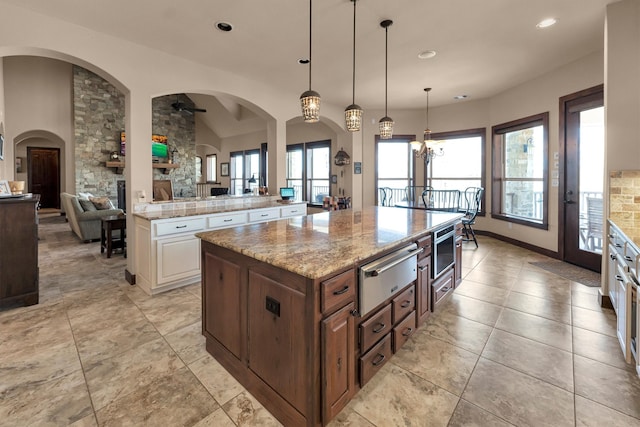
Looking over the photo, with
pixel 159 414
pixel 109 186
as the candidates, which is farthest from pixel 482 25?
pixel 109 186

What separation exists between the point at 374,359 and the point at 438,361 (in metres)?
0.60

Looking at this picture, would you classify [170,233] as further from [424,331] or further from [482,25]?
[482,25]

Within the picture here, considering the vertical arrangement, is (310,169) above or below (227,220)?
above

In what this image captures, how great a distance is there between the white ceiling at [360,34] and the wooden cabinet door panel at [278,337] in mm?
2634

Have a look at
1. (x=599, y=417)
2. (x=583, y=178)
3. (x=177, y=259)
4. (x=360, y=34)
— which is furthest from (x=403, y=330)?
(x=583, y=178)

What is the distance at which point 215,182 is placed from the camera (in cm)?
1128

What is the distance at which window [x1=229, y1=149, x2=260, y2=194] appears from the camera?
374 inches

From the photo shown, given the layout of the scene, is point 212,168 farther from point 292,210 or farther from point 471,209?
point 471,209

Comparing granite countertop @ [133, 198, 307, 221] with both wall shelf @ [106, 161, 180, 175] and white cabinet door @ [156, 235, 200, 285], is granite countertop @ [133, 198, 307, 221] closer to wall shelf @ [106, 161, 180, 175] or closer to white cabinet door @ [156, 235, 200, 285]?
white cabinet door @ [156, 235, 200, 285]

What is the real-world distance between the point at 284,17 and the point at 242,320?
113 inches

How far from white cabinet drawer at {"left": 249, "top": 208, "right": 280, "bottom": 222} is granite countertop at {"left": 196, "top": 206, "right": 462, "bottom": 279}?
155 centimetres

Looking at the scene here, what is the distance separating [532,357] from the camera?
2.14 m

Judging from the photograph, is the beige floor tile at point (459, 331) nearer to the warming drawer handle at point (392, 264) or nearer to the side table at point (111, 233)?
the warming drawer handle at point (392, 264)

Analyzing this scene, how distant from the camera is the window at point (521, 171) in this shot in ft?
16.5
